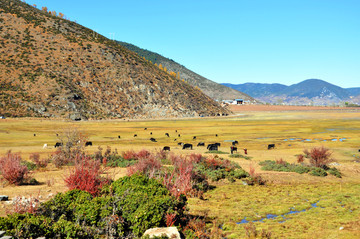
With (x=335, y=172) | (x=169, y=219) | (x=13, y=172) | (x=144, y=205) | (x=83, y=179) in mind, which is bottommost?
(x=335, y=172)

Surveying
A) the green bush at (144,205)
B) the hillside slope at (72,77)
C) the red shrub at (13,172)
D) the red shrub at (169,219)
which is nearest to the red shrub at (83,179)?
the green bush at (144,205)

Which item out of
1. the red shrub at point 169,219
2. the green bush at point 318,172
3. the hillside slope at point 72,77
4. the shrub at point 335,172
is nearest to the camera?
the red shrub at point 169,219

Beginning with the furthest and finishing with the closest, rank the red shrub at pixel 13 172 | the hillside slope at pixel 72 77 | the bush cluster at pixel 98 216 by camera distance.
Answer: the hillside slope at pixel 72 77
the red shrub at pixel 13 172
the bush cluster at pixel 98 216

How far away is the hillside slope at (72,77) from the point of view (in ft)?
276

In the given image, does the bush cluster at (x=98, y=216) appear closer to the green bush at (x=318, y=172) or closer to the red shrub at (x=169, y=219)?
the red shrub at (x=169, y=219)

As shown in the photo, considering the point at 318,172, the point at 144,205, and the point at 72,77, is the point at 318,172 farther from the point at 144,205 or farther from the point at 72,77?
the point at 72,77

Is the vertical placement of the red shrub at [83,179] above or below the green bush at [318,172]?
above

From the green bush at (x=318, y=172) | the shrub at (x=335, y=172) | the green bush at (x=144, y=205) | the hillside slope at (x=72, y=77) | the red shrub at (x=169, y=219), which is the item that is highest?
the hillside slope at (x=72, y=77)

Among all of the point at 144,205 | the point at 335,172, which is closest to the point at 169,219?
the point at 144,205

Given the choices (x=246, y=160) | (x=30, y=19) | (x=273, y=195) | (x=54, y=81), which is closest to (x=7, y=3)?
(x=30, y=19)

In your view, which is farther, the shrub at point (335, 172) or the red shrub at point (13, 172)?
the shrub at point (335, 172)

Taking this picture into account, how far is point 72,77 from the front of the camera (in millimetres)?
97188

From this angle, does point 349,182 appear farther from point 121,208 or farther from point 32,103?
point 32,103

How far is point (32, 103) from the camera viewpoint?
8100 cm
